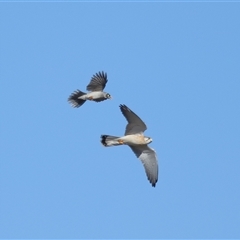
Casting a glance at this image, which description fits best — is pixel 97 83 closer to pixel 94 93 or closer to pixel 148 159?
pixel 94 93

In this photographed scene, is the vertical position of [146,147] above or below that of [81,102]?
below

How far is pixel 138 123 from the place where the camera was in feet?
75.4

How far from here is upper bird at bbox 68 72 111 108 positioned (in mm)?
29578

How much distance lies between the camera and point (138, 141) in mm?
23359

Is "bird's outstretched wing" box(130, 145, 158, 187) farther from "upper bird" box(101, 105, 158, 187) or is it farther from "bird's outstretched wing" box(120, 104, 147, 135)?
"bird's outstretched wing" box(120, 104, 147, 135)

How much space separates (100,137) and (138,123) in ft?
3.88

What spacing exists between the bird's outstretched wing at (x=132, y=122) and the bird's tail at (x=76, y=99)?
7274mm

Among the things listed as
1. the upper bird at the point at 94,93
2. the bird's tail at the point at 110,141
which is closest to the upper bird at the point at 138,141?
the bird's tail at the point at 110,141

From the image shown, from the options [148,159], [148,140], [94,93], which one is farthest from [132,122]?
[94,93]

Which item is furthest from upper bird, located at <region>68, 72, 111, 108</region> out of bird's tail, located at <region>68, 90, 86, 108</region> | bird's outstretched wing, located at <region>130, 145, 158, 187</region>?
bird's outstretched wing, located at <region>130, 145, 158, 187</region>

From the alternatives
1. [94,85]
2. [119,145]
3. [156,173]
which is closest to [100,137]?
[119,145]

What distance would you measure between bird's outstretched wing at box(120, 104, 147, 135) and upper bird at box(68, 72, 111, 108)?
251 inches

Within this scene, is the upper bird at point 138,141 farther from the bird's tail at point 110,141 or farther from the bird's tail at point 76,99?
the bird's tail at point 76,99

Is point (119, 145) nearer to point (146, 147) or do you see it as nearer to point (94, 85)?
point (146, 147)
